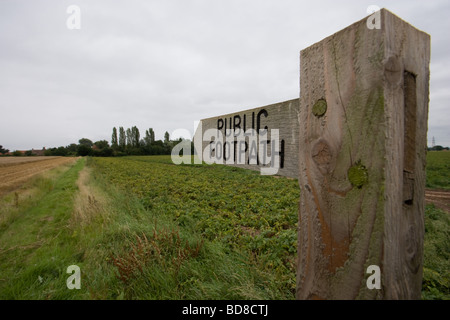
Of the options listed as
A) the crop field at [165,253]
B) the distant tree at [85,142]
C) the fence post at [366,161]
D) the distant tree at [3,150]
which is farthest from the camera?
the distant tree at [85,142]

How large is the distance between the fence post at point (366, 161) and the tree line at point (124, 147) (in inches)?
2092

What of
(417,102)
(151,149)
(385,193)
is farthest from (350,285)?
(151,149)

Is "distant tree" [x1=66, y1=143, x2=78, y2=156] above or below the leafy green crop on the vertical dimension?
above

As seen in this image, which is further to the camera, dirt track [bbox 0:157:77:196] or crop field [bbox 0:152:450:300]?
dirt track [bbox 0:157:77:196]

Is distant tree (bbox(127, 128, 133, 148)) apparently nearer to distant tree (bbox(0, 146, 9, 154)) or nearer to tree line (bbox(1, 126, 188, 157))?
tree line (bbox(1, 126, 188, 157))

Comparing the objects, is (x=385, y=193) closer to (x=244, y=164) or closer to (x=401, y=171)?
(x=401, y=171)

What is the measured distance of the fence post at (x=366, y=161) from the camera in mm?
709

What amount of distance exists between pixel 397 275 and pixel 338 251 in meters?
0.18

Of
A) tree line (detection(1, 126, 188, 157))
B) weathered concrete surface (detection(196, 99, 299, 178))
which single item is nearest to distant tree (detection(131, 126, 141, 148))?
tree line (detection(1, 126, 188, 157))

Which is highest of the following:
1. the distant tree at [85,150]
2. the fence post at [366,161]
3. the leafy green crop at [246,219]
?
the distant tree at [85,150]

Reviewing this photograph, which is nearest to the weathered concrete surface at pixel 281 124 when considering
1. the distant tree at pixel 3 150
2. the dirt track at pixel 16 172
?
the dirt track at pixel 16 172

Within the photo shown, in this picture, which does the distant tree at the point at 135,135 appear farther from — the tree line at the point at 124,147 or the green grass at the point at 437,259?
the green grass at the point at 437,259

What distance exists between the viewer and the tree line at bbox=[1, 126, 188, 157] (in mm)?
54375

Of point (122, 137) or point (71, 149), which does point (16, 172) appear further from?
point (71, 149)
